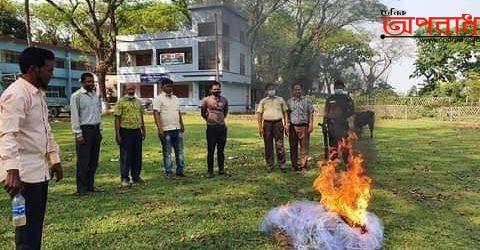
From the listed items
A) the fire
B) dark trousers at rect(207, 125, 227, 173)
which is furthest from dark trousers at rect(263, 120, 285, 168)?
the fire

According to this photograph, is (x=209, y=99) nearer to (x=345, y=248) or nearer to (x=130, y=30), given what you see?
(x=345, y=248)

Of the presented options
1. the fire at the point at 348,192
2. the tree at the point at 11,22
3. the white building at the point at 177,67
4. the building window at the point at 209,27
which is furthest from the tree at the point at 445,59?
the tree at the point at 11,22

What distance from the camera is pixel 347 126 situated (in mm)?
5992

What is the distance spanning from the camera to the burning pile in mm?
4371

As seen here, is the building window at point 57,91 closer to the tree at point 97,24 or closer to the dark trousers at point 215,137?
the tree at point 97,24

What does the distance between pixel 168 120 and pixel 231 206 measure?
2.68 metres

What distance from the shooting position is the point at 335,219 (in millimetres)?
4531

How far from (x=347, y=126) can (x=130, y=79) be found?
37547mm

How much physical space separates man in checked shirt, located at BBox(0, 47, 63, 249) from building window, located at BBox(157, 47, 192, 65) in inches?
1387

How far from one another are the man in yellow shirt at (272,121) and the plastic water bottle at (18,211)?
6.03 m

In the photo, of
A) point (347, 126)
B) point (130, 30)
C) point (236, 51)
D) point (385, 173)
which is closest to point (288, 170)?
point (385, 173)

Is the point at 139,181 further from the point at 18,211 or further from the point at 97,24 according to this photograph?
the point at 97,24

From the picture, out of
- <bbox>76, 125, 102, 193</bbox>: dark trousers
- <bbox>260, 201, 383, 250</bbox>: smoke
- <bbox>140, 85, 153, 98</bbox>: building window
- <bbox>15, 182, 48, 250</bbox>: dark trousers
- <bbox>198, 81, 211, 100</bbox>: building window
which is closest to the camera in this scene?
<bbox>15, 182, 48, 250</bbox>: dark trousers

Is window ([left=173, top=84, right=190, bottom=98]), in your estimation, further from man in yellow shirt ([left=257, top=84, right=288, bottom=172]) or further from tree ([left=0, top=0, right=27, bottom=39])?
man in yellow shirt ([left=257, top=84, right=288, bottom=172])
